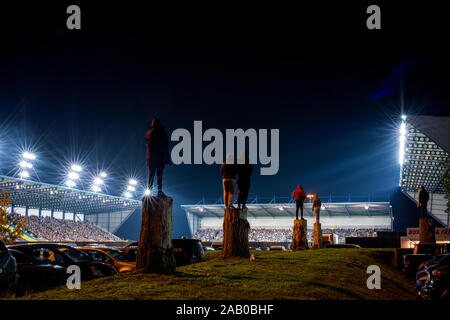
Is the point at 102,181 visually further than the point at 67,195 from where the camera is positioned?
Yes

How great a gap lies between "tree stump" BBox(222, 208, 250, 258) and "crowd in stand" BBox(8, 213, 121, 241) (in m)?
41.3

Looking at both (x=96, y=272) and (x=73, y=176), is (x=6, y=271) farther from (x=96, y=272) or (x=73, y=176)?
(x=73, y=176)

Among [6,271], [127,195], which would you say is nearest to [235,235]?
[6,271]

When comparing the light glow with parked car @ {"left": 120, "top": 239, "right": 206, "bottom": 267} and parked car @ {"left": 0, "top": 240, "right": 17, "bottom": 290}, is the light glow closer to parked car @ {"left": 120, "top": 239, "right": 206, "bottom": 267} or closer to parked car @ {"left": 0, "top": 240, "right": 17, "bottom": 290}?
parked car @ {"left": 120, "top": 239, "right": 206, "bottom": 267}

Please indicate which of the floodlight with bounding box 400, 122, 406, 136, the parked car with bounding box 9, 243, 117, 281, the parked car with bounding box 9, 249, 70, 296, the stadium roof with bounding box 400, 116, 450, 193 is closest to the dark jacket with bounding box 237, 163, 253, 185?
the parked car with bounding box 9, 243, 117, 281

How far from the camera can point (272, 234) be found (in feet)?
221

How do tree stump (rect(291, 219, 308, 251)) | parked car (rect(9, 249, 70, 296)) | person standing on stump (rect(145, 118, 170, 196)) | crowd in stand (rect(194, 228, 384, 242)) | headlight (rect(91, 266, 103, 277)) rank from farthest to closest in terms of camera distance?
1. crowd in stand (rect(194, 228, 384, 242))
2. tree stump (rect(291, 219, 308, 251))
3. headlight (rect(91, 266, 103, 277))
4. parked car (rect(9, 249, 70, 296))
5. person standing on stump (rect(145, 118, 170, 196))

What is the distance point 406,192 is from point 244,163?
219 feet

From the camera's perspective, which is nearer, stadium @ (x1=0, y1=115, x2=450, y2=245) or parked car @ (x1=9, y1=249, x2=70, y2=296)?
parked car @ (x1=9, y1=249, x2=70, y2=296)

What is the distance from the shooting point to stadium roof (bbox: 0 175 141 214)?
5206 centimetres
